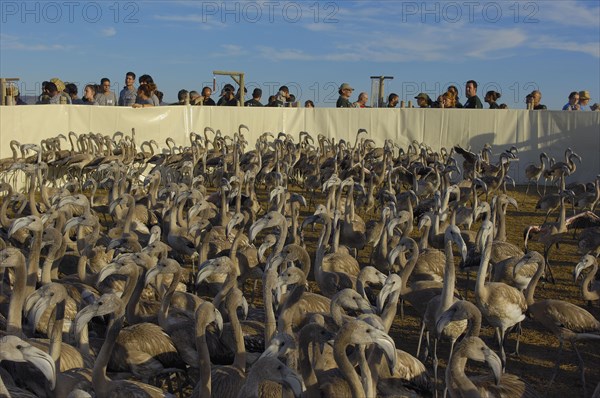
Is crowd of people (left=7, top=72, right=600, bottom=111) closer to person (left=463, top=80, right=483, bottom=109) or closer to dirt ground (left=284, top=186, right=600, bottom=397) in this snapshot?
person (left=463, top=80, right=483, bottom=109)

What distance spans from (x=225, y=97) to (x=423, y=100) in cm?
612

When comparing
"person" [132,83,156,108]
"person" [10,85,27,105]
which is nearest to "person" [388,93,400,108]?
"person" [132,83,156,108]

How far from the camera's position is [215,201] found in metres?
13.4

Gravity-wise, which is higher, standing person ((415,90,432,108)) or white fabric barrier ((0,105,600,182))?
standing person ((415,90,432,108))

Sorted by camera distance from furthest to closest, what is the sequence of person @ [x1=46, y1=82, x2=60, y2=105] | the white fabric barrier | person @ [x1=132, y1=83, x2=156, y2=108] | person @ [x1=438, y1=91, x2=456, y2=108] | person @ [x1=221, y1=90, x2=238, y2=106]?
person @ [x1=221, y1=90, x2=238, y2=106] → person @ [x1=438, y1=91, x2=456, y2=108] → the white fabric barrier → person @ [x1=132, y1=83, x2=156, y2=108] → person @ [x1=46, y1=82, x2=60, y2=105]

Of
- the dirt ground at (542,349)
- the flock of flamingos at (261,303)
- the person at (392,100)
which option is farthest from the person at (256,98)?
the dirt ground at (542,349)

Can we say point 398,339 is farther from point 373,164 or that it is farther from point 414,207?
point 373,164

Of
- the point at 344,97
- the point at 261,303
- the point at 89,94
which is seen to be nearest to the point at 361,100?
the point at 344,97

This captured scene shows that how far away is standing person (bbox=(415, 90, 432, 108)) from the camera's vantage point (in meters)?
24.0

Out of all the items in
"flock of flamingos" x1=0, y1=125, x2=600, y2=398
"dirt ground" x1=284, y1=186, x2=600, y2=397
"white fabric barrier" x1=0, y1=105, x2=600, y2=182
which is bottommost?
"dirt ground" x1=284, y1=186, x2=600, y2=397

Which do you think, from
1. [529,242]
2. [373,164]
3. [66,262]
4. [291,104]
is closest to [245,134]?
[291,104]

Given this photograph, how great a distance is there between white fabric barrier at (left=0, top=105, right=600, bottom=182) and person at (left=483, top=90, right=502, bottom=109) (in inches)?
33.3

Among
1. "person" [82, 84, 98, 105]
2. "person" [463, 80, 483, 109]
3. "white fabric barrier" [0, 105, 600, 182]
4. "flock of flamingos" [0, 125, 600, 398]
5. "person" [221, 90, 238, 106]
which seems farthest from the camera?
"person" [221, 90, 238, 106]

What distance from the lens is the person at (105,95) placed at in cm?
2025
